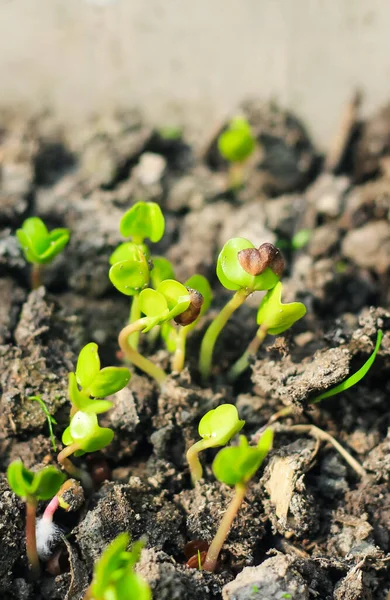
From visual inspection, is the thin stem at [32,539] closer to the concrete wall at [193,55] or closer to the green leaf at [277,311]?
the green leaf at [277,311]

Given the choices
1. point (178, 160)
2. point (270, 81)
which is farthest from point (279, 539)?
point (270, 81)

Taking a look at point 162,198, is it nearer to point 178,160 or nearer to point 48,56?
point 178,160

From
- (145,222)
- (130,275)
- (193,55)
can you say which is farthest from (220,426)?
(193,55)

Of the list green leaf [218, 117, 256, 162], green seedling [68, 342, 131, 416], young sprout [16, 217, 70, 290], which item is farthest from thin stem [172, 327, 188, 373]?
green leaf [218, 117, 256, 162]

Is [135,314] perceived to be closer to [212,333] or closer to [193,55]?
[212,333]

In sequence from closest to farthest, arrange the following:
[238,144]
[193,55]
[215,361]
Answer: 1. [215,361]
2. [238,144]
3. [193,55]

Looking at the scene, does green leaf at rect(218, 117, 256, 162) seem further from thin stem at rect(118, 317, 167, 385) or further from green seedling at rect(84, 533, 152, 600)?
green seedling at rect(84, 533, 152, 600)
